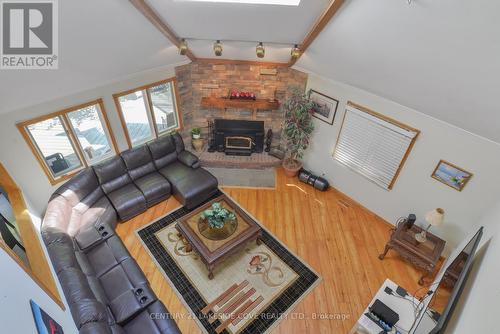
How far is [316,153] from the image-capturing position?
632 cm

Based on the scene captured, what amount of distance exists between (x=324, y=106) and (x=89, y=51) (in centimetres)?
444

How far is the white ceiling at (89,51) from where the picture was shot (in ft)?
9.00

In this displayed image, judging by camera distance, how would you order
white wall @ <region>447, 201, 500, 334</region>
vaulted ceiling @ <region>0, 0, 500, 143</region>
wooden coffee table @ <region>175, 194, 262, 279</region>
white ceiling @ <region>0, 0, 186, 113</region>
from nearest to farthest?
white wall @ <region>447, 201, 500, 334</region> < vaulted ceiling @ <region>0, 0, 500, 143</region> < white ceiling @ <region>0, 0, 186, 113</region> < wooden coffee table @ <region>175, 194, 262, 279</region>

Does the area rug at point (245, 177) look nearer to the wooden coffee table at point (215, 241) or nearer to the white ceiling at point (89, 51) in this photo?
the wooden coffee table at point (215, 241)

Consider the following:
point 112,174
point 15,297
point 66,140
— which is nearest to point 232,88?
point 112,174

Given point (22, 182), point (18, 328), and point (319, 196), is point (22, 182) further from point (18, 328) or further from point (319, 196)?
point (319, 196)

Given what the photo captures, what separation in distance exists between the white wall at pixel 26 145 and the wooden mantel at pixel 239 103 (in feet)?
5.29

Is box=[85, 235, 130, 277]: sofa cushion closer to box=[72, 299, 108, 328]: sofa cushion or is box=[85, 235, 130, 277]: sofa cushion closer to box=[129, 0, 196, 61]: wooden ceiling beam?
box=[72, 299, 108, 328]: sofa cushion

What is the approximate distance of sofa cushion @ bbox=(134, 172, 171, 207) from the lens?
539 cm

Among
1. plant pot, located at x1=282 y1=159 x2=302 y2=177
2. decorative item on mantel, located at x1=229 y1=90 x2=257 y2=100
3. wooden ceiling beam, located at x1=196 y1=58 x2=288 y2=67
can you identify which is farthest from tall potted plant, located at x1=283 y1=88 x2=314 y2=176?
decorative item on mantel, located at x1=229 y1=90 x2=257 y2=100

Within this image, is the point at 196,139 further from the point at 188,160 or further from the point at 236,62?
the point at 236,62

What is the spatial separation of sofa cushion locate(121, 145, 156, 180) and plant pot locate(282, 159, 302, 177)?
128 inches

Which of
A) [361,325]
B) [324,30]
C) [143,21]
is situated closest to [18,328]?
[361,325]

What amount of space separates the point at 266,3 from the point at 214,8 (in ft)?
2.21
